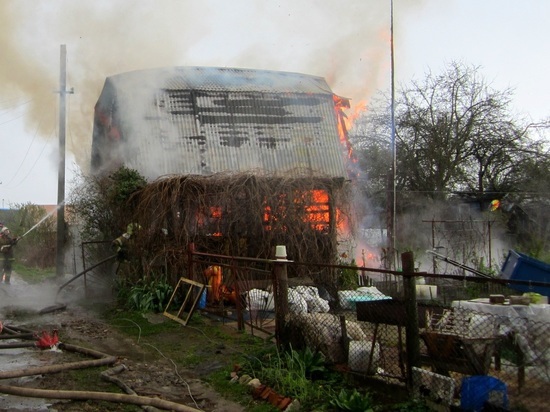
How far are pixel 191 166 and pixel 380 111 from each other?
34.1ft

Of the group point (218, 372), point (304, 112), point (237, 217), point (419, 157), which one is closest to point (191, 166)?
point (304, 112)

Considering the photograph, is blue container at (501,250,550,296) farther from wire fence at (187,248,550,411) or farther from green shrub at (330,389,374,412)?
green shrub at (330,389,374,412)

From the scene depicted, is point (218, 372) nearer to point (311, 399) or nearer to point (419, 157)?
point (311, 399)

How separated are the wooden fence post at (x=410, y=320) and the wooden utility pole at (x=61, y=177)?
44.0ft

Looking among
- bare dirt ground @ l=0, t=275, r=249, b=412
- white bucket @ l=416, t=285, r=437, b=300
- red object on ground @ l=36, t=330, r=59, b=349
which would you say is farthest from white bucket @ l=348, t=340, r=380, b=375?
white bucket @ l=416, t=285, r=437, b=300

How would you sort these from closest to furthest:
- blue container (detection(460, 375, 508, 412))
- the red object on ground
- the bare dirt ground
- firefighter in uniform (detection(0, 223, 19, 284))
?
1. blue container (detection(460, 375, 508, 412))
2. the bare dirt ground
3. the red object on ground
4. firefighter in uniform (detection(0, 223, 19, 284))

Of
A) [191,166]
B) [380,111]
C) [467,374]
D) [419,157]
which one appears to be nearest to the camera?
[467,374]

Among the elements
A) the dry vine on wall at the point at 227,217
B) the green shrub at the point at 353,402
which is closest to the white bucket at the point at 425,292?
the dry vine on wall at the point at 227,217

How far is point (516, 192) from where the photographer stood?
65.2ft

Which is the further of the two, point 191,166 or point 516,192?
point 516,192

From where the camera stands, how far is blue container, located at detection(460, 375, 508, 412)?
430 centimetres

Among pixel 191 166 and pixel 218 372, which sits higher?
pixel 191 166

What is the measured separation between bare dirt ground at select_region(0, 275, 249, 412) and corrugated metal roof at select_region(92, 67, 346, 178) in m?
7.57

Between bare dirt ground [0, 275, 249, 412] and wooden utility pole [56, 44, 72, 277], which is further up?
wooden utility pole [56, 44, 72, 277]
